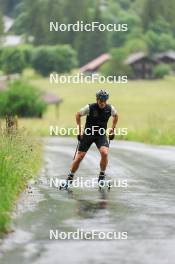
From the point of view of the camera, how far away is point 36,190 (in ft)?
43.3

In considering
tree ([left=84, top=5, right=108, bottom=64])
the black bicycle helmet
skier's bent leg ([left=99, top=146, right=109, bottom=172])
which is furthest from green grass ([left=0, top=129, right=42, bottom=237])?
tree ([left=84, top=5, right=108, bottom=64])

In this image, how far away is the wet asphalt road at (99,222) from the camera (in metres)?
7.59

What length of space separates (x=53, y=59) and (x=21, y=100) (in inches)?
3041

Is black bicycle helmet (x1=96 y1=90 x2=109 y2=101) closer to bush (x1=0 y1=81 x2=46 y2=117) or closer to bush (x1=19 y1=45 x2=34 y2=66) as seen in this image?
bush (x1=0 y1=81 x2=46 y2=117)

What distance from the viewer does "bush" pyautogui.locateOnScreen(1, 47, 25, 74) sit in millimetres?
155750

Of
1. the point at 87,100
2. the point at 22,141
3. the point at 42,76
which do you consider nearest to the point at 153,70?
the point at 42,76

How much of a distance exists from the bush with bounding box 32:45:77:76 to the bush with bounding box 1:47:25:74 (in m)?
2.81

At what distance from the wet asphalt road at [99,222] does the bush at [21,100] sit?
6296 centimetres

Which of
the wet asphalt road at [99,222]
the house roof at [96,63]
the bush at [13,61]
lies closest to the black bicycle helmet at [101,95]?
the wet asphalt road at [99,222]

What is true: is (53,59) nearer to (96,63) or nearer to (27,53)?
(27,53)

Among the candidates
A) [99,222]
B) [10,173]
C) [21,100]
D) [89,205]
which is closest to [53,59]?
[21,100]

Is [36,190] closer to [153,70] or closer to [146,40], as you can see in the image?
[153,70]

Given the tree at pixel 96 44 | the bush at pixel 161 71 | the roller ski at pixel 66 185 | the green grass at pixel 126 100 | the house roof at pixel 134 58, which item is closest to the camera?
the roller ski at pixel 66 185

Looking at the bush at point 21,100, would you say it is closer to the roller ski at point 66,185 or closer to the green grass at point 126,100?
the green grass at point 126,100
